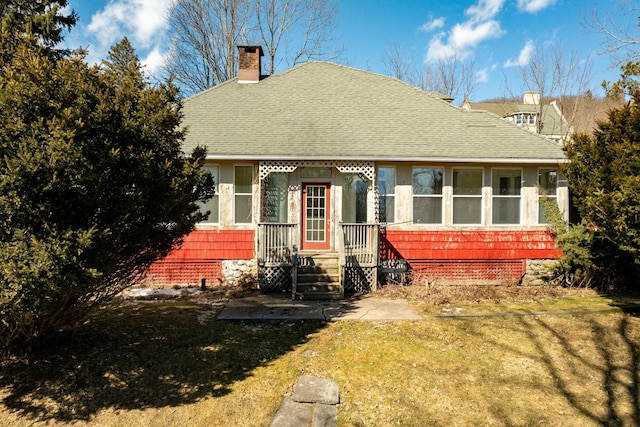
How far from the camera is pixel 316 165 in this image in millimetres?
9719

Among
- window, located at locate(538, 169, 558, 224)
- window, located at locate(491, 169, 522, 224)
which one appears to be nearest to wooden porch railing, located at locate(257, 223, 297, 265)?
window, located at locate(491, 169, 522, 224)

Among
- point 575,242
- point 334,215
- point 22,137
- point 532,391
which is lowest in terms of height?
Answer: point 532,391

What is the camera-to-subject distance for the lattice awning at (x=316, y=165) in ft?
31.6

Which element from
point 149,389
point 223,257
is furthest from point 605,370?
point 223,257

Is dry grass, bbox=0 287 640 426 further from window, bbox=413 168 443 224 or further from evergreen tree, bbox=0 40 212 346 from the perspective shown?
window, bbox=413 168 443 224

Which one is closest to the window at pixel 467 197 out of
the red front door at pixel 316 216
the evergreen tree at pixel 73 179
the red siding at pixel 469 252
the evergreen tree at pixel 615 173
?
the red siding at pixel 469 252

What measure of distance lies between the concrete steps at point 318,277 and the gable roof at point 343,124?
2624 mm

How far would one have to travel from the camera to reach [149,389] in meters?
4.55

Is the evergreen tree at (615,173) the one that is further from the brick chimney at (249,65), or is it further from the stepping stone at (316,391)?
the brick chimney at (249,65)

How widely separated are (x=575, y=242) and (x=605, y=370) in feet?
16.8

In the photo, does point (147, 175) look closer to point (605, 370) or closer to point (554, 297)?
point (605, 370)

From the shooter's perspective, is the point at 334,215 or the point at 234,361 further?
the point at 334,215

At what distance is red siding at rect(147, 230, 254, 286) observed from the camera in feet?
32.5

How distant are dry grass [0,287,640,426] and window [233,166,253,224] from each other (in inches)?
142
